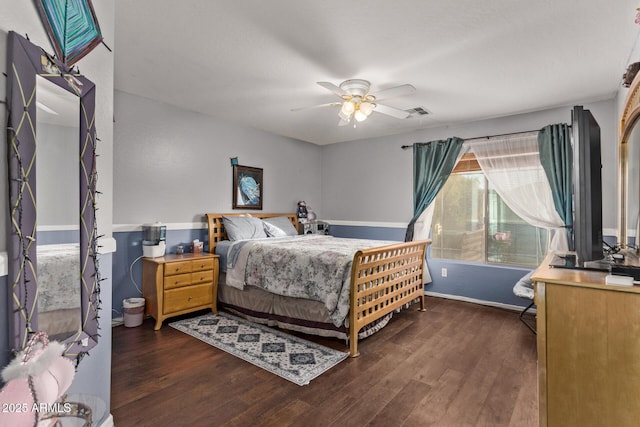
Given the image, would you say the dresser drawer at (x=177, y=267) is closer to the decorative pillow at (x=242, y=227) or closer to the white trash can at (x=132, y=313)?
the white trash can at (x=132, y=313)

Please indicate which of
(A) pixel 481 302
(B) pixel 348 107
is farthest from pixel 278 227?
(A) pixel 481 302

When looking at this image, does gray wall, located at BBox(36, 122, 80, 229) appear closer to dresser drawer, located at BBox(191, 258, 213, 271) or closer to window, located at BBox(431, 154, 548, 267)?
dresser drawer, located at BBox(191, 258, 213, 271)

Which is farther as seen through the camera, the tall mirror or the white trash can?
the white trash can

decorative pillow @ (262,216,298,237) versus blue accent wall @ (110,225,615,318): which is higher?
decorative pillow @ (262,216,298,237)

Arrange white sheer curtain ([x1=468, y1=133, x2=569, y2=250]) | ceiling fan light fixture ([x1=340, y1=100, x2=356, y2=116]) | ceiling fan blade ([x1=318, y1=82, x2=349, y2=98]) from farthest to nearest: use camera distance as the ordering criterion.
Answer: white sheer curtain ([x1=468, y1=133, x2=569, y2=250]) < ceiling fan light fixture ([x1=340, y1=100, x2=356, y2=116]) < ceiling fan blade ([x1=318, y1=82, x2=349, y2=98])

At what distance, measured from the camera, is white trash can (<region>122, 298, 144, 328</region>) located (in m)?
3.24

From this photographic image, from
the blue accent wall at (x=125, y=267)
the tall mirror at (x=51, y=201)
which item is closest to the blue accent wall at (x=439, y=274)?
the blue accent wall at (x=125, y=267)

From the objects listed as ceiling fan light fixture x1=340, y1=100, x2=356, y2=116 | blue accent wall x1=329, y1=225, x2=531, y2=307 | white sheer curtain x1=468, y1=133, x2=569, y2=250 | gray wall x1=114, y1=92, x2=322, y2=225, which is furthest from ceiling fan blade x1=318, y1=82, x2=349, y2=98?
blue accent wall x1=329, y1=225, x2=531, y2=307

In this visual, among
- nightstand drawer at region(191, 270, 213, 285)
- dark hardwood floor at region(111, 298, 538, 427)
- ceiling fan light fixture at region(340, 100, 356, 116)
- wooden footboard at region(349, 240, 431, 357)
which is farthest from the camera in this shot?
nightstand drawer at region(191, 270, 213, 285)

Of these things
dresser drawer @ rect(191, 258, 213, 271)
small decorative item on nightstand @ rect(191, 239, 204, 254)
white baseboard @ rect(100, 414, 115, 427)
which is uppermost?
small decorative item on nightstand @ rect(191, 239, 204, 254)

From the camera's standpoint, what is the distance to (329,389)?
2148mm

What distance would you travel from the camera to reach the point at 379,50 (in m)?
2.42

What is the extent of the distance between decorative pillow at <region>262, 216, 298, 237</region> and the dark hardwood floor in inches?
67.3

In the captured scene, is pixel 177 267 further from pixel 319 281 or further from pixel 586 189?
pixel 586 189
